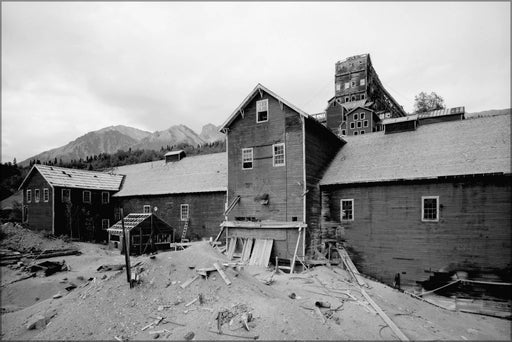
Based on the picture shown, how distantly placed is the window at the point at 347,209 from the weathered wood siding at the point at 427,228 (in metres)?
0.23

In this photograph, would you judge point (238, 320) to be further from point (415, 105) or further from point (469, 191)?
point (415, 105)

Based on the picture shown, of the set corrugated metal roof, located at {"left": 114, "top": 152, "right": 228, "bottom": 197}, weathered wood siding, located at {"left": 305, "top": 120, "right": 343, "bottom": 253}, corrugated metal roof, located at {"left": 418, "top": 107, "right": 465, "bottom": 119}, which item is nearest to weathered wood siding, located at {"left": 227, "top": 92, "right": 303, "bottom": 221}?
weathered wood siding, located at {"left": 305, "top": 120, "right": 343, "bottom": 253}

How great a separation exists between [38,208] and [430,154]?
35650mm

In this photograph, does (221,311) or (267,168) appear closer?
(221,311)

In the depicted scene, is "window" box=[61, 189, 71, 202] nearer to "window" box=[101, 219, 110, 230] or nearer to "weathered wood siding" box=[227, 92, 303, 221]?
"window" box=[101, 219, 110, 230]

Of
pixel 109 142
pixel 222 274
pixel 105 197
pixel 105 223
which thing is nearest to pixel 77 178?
pixel 105 197

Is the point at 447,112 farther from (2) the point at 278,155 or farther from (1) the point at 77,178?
(1) the point at 77,178

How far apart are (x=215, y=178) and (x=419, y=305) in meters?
18.1

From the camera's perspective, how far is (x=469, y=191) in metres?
16.4

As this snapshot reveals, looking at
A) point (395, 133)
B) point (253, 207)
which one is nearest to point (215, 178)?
point (253, 207)

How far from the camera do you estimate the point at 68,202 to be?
31.8 meters

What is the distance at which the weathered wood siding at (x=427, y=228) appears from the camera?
618 inches

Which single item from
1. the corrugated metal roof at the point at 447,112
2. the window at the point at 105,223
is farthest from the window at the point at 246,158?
the window at the point at 105,223

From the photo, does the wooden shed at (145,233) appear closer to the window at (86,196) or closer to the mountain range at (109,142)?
the window at (86,196)
